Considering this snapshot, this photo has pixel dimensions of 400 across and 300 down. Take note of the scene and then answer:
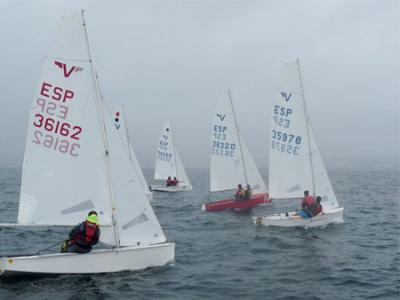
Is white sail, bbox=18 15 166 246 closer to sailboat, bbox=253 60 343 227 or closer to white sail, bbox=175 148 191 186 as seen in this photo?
sailboat, bbox=253 60 343 227

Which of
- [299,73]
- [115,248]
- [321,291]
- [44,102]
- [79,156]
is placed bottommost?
[321,291]

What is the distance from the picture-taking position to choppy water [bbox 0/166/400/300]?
1023 centimetres

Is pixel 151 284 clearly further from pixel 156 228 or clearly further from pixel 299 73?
pixel 299 73

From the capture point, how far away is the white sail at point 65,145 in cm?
1088

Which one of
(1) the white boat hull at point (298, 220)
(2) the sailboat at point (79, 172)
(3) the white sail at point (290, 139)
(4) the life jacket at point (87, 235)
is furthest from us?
(3) the white sail at point (290, 139)

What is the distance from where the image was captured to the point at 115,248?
1125 cm

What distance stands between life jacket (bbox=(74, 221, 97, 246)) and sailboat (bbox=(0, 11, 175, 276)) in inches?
11.8

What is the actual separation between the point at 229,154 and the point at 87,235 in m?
16.0

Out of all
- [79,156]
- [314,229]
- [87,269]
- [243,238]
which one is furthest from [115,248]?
[314,229]

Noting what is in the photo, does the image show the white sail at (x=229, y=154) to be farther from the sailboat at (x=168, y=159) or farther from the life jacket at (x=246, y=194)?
the sailboat at (x=168, y=159)

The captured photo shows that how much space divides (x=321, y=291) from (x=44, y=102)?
762cm

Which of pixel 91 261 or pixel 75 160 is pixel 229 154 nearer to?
pixel 75 160

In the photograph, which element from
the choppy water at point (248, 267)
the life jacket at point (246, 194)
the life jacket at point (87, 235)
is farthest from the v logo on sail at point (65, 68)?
the life jacket at point (246, 194)

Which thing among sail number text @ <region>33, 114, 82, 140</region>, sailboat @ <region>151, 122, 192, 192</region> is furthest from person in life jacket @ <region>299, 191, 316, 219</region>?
sailboat @ <region>151, 122, 192, 192</region>
